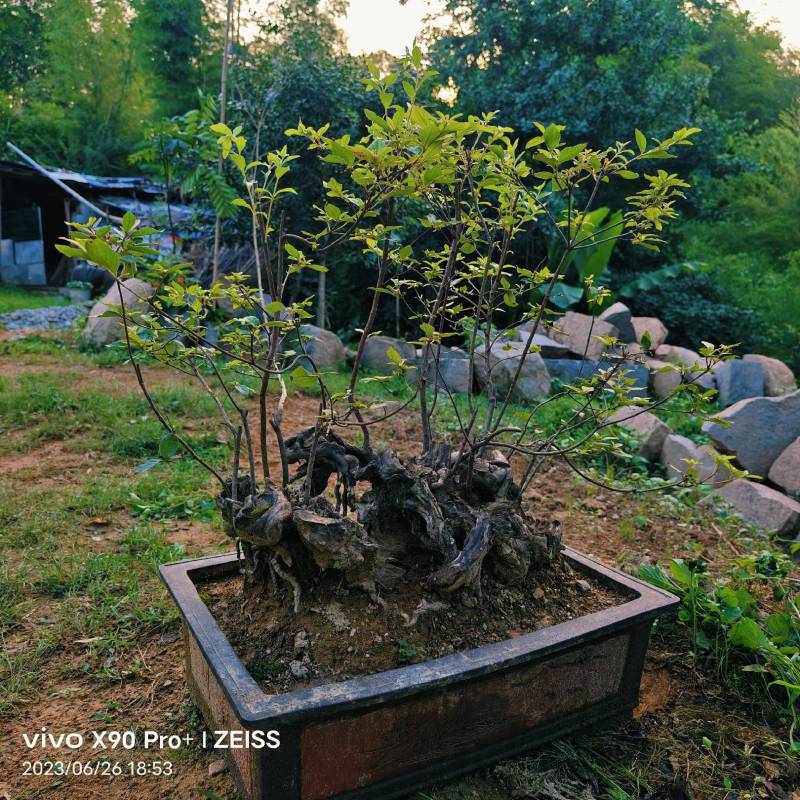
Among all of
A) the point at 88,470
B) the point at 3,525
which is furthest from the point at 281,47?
the point at 3,525

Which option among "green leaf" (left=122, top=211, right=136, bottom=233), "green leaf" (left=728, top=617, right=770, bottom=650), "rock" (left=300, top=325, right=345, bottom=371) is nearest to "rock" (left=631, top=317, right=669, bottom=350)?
"rock" (left=300, top=325, right=345, bottom=371)

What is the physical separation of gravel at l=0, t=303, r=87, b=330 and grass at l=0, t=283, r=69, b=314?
509mm

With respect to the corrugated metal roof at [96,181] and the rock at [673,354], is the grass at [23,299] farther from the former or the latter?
the rock at [673,354]

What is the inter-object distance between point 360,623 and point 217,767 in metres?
0.54

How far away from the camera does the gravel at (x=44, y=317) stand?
316 inches

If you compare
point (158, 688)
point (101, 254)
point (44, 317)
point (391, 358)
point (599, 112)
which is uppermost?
point (599, 112)

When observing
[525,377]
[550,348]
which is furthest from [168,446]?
[550,348]

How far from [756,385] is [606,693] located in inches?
212

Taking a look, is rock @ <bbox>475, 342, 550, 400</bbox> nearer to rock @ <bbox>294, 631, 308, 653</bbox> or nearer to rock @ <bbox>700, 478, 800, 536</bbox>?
rock @ <bbox>700, 478, 800, 536</bbox>

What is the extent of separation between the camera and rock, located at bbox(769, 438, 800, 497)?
3.93 meters

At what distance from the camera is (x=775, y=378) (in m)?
6.39

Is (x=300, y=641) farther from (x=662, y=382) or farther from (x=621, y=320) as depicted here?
(x=621, y=320)

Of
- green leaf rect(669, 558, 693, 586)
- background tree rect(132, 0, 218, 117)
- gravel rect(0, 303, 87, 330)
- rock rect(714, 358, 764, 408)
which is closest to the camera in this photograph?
green leaf rect(669, 558, 693, 586)

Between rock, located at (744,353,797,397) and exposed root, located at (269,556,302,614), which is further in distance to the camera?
rock, located at (744,353,797,397)
